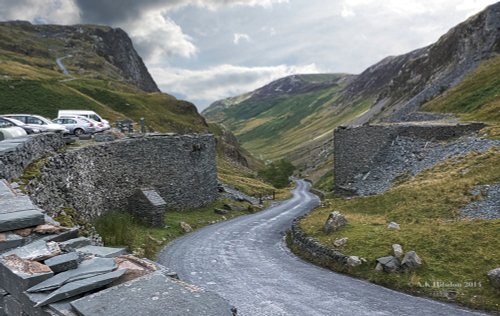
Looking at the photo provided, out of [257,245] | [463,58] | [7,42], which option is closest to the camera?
[257,245]


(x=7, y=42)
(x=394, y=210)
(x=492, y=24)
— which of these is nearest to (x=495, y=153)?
(x=394, y=210)

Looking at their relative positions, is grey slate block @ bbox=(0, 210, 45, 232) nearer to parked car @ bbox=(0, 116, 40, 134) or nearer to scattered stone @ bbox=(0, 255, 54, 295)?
scattered stone @ bbox=(0, 255, 54, 295)

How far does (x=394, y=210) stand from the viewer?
2766 cm

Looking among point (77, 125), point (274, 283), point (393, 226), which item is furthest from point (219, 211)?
point (274, 283)

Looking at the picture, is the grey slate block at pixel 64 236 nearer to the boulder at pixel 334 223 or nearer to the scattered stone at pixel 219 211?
the boulder at pixel 334 223

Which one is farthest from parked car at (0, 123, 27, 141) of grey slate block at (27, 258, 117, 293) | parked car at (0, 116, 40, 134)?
grey slate block at (27, 258, 117, 293)

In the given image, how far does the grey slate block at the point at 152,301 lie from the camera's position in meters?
5.70

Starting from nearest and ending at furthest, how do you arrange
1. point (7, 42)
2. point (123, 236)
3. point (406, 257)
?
1. point (406, 257)
2. point (123, 236)
3. point (7, 42)

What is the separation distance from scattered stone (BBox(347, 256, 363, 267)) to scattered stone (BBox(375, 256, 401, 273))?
3.39 ft

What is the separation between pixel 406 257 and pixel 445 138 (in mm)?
27461

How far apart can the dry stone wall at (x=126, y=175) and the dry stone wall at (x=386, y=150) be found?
51.1ft

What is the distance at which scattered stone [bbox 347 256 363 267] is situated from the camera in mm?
19516

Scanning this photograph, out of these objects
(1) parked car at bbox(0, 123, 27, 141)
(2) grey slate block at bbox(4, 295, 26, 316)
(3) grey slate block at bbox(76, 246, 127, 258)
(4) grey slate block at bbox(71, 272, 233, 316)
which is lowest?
(2) grey slate block at bbox(4, 295, 26, 316)

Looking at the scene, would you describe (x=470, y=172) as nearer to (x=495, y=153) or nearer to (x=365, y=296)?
(x=495, y=153)
